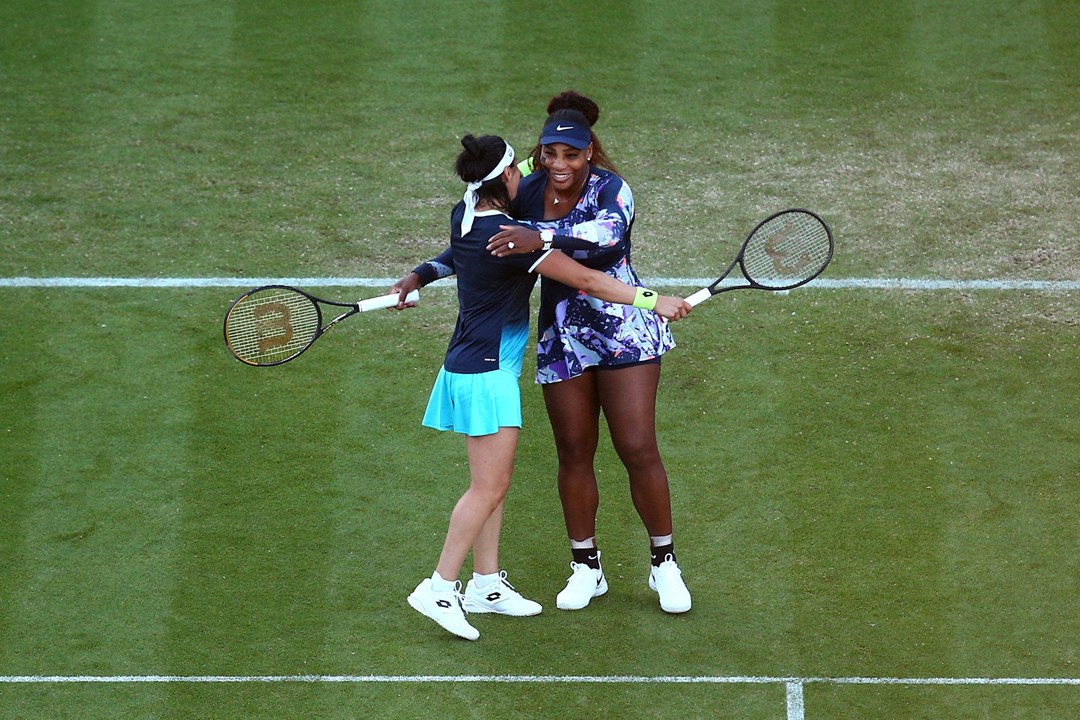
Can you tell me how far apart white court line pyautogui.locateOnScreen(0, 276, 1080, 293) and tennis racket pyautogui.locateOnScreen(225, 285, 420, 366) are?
2.62m

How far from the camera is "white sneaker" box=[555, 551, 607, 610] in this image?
6.44 m

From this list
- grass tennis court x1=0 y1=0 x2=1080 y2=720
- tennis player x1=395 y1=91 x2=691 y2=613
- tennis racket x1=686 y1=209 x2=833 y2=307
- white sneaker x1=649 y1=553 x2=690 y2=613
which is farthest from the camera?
tennis racket x1=686 y1=209 x2=833 y2=307

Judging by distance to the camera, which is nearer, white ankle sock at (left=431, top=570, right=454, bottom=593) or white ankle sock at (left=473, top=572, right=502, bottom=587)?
white ankle sock at (left=431, top=570, right=454, bottom=593)

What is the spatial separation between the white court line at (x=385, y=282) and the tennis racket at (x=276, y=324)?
2.62m

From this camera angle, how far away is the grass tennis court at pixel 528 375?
6109 millimetres

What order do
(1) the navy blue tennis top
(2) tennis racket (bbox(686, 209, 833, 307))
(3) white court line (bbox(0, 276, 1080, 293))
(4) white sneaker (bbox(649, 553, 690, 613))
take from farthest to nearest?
1. (3) white court line (bbox(0, 276, 1080, 293))
2. (2) tennis racket (bbox(686, 209, 833, 307))
3. (4) white sneaker (bbox(649, 553, 690, 613))
4. (1) the navy blue tennis top

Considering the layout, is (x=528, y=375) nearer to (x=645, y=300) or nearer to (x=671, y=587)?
(x=671, y=587)

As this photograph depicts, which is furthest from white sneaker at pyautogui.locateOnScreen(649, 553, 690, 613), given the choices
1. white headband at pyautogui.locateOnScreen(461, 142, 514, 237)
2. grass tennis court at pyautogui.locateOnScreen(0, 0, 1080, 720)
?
white headband at pyautogui.locateOnScreen(461, 142, 514, 237)

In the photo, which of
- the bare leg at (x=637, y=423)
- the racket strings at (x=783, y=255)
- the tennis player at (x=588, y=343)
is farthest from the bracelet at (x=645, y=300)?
the racket strings at (x=783, y=255)

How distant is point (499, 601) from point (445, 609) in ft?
0.93

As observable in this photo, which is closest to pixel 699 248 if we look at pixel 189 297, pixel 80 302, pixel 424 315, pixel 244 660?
pixel 424 315

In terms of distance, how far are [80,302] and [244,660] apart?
11.8 ft

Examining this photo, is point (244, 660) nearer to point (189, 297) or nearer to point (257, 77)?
point (189, 297)

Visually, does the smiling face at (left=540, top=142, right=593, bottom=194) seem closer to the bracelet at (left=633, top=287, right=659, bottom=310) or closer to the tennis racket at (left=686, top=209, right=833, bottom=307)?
the bracelet at (left=633, top=287, right=659, bottom=310)
